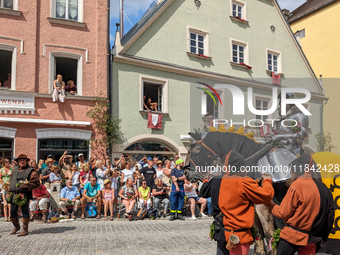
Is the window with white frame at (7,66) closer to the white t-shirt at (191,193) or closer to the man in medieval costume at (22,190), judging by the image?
the man in medieval costume at (22,190)

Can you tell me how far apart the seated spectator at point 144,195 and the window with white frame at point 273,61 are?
13.2 m

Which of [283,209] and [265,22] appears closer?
[283,209]

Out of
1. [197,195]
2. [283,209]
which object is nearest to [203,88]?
[283,209]

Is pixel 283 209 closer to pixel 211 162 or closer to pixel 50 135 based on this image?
pixel 211 162

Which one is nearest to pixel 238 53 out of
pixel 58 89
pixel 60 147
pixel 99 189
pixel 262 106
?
pixel 58 89

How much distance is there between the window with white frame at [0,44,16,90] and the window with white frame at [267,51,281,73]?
1476 centimetres

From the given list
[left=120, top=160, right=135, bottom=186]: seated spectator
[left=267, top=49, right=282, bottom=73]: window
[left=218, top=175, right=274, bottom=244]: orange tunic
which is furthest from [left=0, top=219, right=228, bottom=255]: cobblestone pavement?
[left=267, top=49, right=282, bottom=73]: window

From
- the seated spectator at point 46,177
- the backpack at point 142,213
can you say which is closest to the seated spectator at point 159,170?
the backpack at point 142,213

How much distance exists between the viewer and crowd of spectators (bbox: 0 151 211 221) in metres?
10.9

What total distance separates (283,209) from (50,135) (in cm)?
1195

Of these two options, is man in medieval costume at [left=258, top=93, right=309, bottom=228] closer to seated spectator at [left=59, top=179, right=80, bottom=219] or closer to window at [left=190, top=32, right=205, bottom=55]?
seated spectator at [left=59, top=179, right=80, bottom=219]

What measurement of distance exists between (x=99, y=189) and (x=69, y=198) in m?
1.01

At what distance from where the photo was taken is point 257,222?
19.9 ft

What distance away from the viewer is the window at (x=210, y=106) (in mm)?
5507
